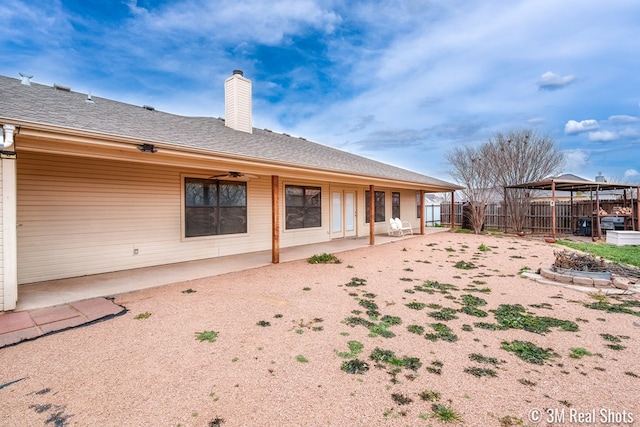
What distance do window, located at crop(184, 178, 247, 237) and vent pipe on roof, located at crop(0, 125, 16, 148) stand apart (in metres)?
3.77

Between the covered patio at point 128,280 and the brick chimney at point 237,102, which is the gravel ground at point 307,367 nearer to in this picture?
the covered patio at point 128,280

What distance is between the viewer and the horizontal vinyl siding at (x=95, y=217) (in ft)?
16.7

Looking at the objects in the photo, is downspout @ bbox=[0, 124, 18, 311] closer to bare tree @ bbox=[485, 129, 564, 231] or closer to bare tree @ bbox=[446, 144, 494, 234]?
bare tree @ bbox=[446, 144, 494, 234]

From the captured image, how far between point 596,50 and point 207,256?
14.0 metres

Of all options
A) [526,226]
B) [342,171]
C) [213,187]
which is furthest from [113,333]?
[526,226]

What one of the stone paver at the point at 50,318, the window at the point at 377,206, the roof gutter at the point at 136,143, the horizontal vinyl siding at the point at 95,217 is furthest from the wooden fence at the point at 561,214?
the stone paver at the point at 50,318

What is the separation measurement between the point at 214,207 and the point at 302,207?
3.24 meters

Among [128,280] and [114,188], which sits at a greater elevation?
[114,188]

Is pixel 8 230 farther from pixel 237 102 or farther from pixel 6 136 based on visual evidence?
pixel 237 102

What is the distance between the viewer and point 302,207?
10.0m

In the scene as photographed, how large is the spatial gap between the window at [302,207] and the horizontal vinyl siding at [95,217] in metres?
2.96

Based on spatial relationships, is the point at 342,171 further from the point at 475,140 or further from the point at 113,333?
the point at 475,140

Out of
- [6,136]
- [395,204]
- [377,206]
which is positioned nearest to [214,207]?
[6,136]

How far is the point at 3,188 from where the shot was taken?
3.69 m
